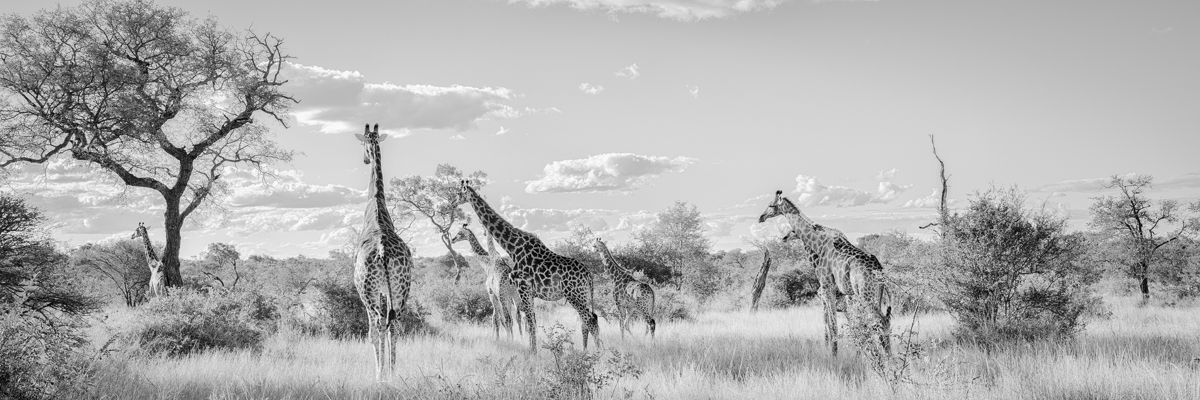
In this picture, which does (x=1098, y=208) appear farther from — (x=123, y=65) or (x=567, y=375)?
(x=123, y=65)

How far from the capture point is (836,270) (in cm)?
1080

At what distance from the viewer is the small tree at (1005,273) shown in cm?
1158

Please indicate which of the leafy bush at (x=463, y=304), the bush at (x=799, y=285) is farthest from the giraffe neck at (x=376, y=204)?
the bush at (x=799, y=285)

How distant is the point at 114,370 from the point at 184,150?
52.0 ft

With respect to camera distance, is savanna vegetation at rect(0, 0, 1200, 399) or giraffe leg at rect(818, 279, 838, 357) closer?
savanna vegetation at rect(0, 0, 1200, 399)

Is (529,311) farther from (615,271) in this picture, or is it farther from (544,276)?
(615,271)

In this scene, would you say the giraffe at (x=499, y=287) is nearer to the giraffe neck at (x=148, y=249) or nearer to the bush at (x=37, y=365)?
the bush at (x=37, y=365)

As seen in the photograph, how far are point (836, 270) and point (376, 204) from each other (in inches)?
299

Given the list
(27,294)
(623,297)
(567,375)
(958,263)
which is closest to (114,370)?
(27,294)

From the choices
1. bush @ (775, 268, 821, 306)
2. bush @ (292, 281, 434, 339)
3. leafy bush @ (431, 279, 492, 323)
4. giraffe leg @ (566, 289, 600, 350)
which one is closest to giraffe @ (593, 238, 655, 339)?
giraffe leg @ (566, 289, 600, 350)

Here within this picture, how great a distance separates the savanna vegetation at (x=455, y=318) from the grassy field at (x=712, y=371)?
0.05 meters

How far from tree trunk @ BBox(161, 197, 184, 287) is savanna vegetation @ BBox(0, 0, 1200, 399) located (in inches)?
2.5

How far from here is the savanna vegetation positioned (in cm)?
756

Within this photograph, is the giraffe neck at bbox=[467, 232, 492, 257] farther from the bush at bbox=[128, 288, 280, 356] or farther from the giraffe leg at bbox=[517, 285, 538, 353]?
the bush at bbox=[128, 288, 280, 356]
